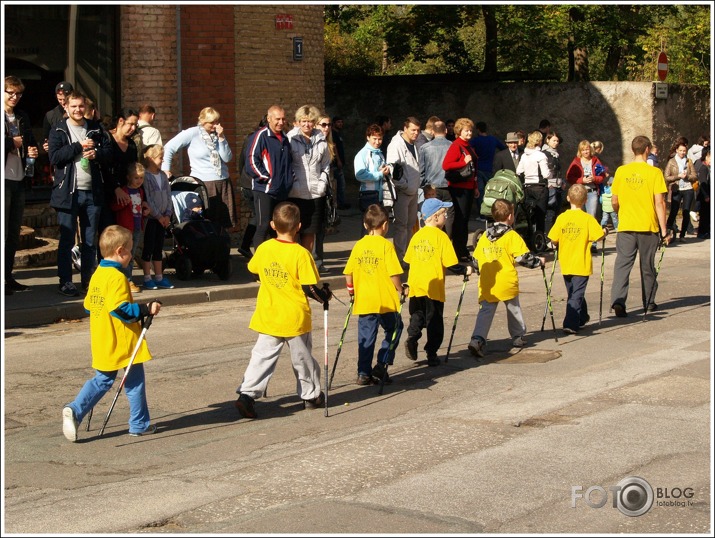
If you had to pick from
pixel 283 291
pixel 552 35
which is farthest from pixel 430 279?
pixel 552 35

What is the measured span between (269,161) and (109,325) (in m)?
6.45

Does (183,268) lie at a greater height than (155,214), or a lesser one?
lesser

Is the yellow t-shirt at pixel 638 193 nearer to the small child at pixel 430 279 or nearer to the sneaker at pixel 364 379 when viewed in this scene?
the small child at pixel 430 279

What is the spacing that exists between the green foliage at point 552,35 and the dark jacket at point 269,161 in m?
15.4

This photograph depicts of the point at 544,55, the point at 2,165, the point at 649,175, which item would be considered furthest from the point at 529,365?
the point at 544,55

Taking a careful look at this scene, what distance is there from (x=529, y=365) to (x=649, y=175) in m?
3.60

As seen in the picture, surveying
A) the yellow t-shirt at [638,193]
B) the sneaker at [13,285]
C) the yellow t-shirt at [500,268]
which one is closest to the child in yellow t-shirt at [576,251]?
the yellow t-shirt at [638,193]

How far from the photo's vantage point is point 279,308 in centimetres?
931

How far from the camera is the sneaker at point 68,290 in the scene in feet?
45.7

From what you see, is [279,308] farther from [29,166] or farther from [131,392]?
[29,166]

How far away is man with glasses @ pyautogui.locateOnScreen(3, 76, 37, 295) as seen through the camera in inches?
530

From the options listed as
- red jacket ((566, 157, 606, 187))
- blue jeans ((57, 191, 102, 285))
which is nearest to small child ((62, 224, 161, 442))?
blue jeans ((57, 191, 102, 285))

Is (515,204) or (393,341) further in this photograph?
(515,204)

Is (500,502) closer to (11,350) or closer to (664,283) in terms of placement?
(11,350)
